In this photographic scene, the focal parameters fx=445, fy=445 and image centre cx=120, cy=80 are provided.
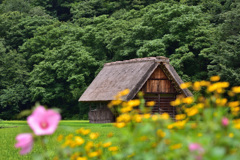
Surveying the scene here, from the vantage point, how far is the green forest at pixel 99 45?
119 feet

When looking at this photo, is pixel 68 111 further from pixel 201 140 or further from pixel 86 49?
pixel 201 140

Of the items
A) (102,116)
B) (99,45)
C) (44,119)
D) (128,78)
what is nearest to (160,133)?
(44,119)

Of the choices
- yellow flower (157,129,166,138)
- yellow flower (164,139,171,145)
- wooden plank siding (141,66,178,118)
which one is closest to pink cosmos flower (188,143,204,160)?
yellow flower (164,139,171,145)

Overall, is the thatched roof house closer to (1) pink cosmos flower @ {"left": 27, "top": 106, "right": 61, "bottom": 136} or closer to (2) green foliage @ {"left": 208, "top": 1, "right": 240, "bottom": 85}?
(2) green foliage @ {"left": 208, "top": 1, "right": 240, "bottom": 85}

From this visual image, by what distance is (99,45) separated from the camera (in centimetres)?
4603

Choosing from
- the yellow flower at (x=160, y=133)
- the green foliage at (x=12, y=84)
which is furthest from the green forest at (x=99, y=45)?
the yellow flower at (x=160, y=133)

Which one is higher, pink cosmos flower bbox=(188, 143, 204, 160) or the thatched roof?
pink cosmos flower bbox=(188, 143, 204, 160)

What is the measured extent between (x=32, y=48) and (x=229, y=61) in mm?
23760

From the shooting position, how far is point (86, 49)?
149 feet

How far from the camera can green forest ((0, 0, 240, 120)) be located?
3612cm

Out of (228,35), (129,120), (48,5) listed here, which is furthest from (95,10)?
(129,120)

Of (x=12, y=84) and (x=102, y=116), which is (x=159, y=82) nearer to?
(x=102, y=116)

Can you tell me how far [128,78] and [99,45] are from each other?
53.3 feet

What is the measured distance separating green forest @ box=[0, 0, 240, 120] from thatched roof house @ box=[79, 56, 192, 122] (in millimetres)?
4479
